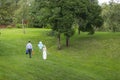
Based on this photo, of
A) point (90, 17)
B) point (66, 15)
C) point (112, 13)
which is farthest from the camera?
point (112, 13)

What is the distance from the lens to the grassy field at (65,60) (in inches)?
1374

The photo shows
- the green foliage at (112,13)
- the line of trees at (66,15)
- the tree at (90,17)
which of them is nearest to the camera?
the line of trees at (66,15)

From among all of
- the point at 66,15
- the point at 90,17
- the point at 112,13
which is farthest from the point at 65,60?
the point at 112,13

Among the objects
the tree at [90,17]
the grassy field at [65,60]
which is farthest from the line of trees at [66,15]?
the grassy field at [65,60]

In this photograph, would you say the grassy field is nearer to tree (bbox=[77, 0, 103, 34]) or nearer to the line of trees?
tree (bbox=[77, 0, 103, 34])

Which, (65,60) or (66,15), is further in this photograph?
(66,15)

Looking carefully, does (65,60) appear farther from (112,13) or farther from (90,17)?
(112,13)

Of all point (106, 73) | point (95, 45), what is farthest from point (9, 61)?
point (95, 45)

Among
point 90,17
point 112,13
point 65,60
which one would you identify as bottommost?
point 65,60

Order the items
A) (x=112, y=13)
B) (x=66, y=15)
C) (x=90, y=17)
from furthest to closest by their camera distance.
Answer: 1. (x=112, y=13)
2. (x=90, y=17)
3. (x=66, y=15)

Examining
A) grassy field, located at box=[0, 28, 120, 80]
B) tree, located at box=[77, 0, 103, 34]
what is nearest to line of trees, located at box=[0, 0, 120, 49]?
tree, located at box=[77, 0, 103, 34]

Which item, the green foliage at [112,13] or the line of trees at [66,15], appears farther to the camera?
the green foliage at [112,13]

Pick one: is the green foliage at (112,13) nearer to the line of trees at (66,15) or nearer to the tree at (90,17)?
the line of trees at (66,15)

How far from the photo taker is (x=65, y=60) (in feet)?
149
